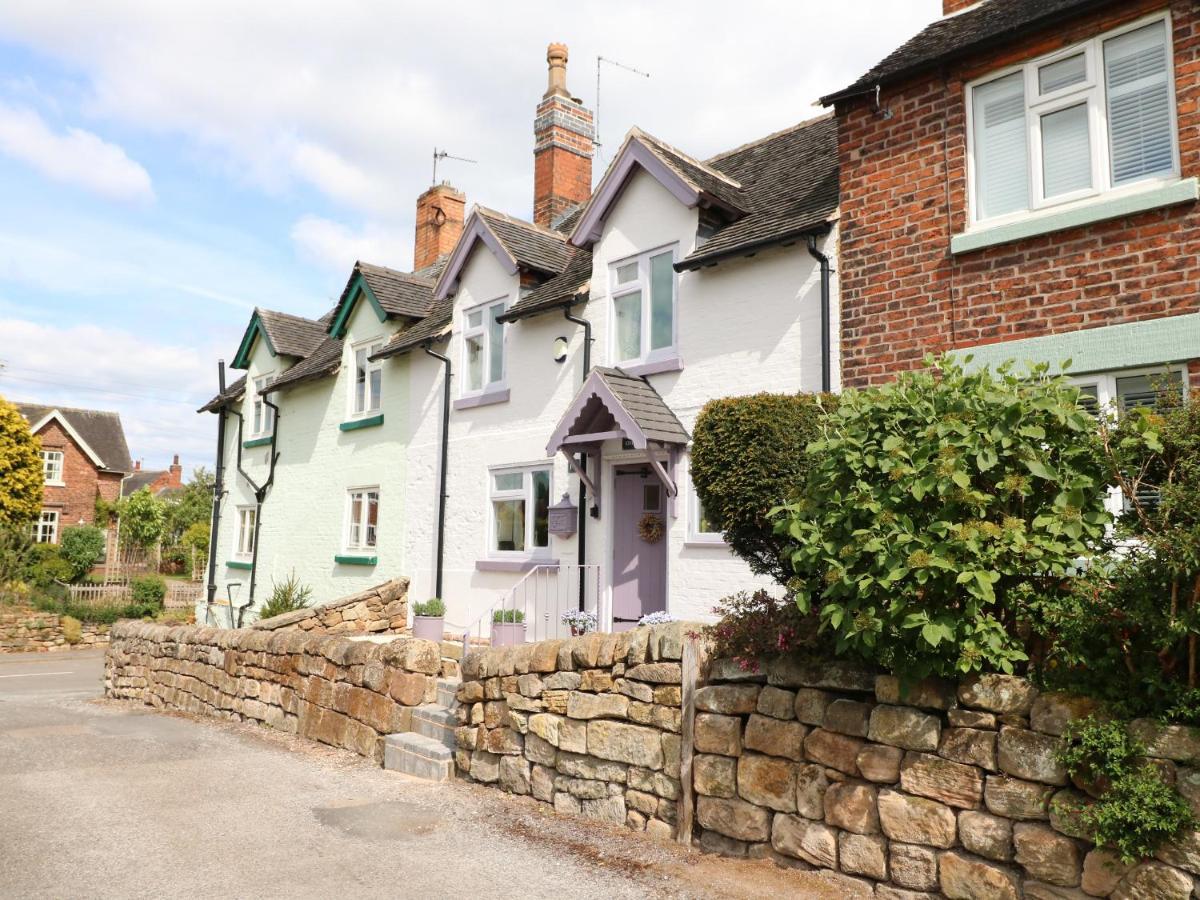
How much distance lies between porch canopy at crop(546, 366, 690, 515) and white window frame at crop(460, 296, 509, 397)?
111 inches

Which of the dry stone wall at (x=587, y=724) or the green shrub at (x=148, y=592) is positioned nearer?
the dry stone wall at (x=587, y=724)

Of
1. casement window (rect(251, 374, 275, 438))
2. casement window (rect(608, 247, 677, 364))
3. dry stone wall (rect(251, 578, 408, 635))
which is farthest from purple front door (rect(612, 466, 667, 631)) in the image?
casement window (rect(251, 374, 275, 438))

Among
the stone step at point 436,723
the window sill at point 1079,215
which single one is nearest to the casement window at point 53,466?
the stone step at point 436,723

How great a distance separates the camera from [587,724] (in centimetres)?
727

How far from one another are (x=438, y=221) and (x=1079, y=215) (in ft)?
58.4

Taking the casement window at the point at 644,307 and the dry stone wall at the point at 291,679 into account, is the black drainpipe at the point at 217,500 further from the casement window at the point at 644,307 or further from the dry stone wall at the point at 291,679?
the casement window at the point at 644,307

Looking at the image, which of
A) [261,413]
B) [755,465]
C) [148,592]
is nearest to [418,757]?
[755,465]

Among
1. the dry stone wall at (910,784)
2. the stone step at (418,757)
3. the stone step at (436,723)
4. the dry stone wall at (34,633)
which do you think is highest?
the dry stone wall at (910,784)

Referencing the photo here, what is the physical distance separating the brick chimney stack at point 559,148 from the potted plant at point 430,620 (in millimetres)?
8587

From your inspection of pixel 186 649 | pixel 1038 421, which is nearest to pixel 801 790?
pixel 1038 421

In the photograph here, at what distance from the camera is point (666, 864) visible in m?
6.07

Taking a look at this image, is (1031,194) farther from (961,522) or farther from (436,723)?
(436,723)

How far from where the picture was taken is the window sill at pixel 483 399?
14.8m

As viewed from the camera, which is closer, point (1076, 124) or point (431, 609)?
point (1076, 124)
